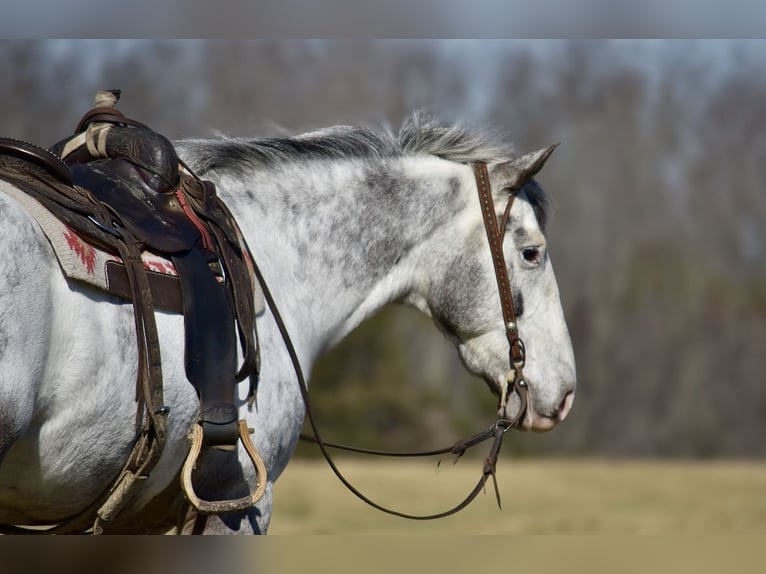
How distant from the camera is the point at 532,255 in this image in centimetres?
432

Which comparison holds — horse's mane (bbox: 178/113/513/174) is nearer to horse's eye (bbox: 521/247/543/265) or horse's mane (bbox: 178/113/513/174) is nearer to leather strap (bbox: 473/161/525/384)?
leather strap (bbox: 473/161/525/384)

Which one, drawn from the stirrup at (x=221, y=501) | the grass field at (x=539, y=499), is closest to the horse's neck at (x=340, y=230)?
the stirrup at (x=221, y=501)

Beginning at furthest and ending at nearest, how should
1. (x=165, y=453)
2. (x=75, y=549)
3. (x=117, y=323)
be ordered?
1. (x=165, y=453)
2. (x=117, y=323)
3. (x=75, y=549)

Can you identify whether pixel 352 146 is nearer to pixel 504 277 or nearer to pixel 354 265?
pixel 354 265

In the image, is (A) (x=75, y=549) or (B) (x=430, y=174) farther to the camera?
(B) (x=430, y=174)

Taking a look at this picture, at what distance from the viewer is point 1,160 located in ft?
10.0

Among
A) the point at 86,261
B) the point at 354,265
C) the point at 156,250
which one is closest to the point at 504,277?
the point at 354,265

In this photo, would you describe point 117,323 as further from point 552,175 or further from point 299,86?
point 552,175

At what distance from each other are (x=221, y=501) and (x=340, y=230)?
1421 mm

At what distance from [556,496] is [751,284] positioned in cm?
1404

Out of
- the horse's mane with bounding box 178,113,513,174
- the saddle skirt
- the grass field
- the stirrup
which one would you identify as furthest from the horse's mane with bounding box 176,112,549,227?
the grass field

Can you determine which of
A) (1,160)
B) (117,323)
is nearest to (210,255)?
(117,323)

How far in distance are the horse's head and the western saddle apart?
42.2 inches

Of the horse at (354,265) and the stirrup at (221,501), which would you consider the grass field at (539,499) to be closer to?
the horse at (354,265)
